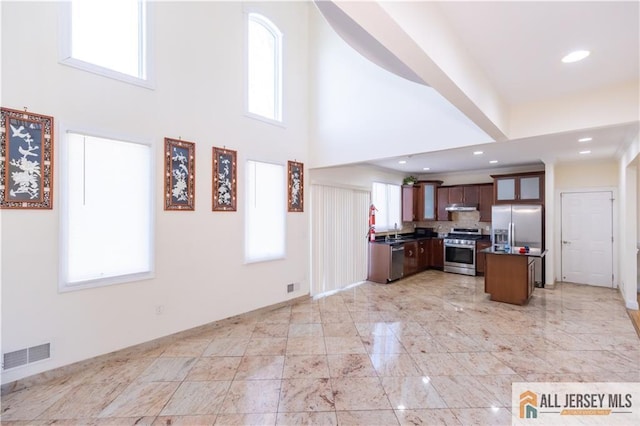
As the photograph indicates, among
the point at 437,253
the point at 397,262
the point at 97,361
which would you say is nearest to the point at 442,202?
the point at 437,253

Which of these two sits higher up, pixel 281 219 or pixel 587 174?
pixel 587 174

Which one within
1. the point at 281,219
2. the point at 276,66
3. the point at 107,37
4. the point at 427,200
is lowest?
the point at 281,219

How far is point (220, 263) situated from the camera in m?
4.09

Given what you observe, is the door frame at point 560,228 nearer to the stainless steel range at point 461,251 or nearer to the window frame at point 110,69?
the stainless steel range at point 461,251

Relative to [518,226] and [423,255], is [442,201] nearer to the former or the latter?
[423,255]

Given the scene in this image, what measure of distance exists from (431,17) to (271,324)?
390 centimetres

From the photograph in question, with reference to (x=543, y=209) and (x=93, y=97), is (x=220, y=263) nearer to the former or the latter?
(x=93, y=97)

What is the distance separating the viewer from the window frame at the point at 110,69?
2.80 meters

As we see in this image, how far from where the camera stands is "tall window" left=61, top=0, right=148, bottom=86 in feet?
9.48

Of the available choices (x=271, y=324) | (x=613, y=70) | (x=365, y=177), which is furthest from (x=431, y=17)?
(x=365, y=177)

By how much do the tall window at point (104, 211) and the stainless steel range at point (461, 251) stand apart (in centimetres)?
655

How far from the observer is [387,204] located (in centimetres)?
754

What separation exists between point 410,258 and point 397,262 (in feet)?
2.15

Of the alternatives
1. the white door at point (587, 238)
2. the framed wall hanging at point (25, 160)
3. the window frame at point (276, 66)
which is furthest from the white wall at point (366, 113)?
the white door at point (587, 238)
